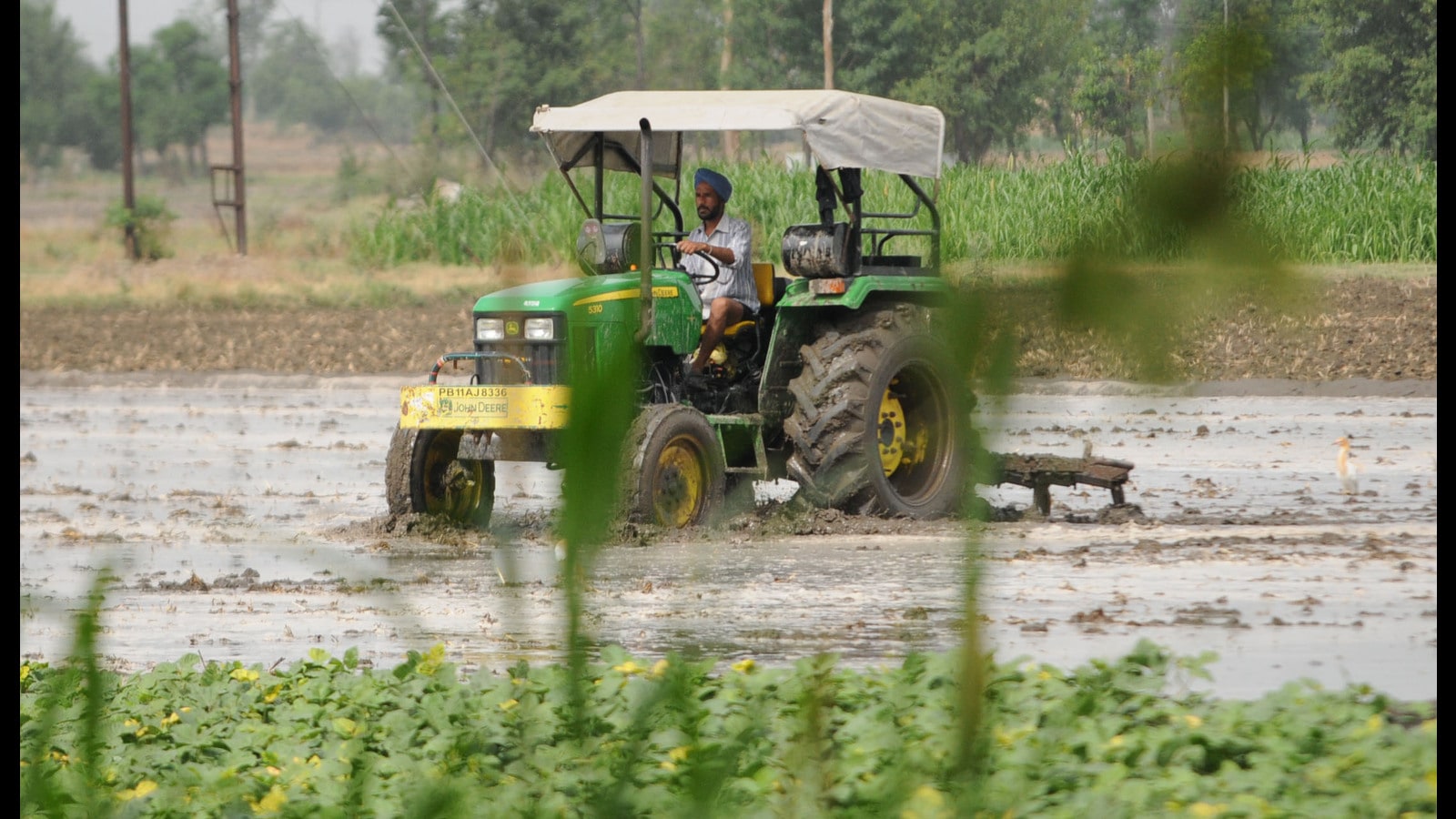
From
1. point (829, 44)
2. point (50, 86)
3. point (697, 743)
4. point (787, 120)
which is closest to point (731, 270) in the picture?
point (787, 120)

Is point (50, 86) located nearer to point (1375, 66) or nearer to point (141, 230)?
point (141, 230)

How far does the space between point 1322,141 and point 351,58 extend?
0.96m

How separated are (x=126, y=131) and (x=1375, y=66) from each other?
3229 centimetres

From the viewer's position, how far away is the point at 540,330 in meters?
7.86

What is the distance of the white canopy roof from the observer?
7.28 metres

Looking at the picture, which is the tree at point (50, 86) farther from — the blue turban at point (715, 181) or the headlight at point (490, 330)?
the blue turban at point (715, 181)

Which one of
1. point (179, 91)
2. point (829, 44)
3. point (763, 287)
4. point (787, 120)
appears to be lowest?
point (763, 287)

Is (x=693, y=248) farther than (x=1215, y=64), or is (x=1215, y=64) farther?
(x=693, y=248)

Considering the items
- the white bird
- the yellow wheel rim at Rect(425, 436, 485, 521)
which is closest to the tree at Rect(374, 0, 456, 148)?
the yellow wheel rim at Rect(425, 436, 485, 521)

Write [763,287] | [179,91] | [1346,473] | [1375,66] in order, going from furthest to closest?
[179,91], [1346,473], [763,287], [1375,66]

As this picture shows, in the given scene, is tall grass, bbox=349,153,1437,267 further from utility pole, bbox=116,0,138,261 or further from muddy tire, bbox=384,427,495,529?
utility pole, bbox=116,0,138,261

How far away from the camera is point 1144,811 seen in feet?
10.7

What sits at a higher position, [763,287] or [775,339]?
[763,287]
